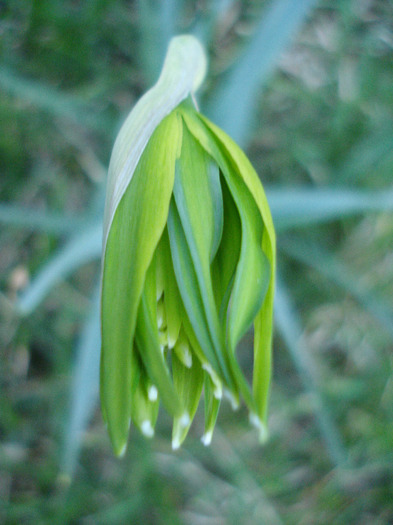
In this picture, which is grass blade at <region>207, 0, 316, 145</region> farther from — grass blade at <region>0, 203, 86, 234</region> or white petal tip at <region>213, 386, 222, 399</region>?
white petal tip at <region>213, 386, 222, 399</region>

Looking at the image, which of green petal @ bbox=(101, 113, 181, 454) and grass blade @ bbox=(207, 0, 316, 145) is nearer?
green petal @ bbox=(101, 113, 181, 454)

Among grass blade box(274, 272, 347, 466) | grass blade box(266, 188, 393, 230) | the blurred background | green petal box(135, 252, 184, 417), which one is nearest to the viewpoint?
green petal box(135, 252, 184, 417)

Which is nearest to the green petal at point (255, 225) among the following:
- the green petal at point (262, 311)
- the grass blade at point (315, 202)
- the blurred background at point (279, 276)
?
the green petal at point (262, 311)

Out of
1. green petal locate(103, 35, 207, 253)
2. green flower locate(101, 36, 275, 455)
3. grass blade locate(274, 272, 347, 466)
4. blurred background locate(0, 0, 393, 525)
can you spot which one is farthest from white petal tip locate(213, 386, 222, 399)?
blurred background locate(0, 0, 393, 525)

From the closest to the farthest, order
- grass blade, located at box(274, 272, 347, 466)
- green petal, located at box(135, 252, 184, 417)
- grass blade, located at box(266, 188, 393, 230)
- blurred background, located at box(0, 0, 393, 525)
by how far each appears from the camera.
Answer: green petal, located at box(135, 252, 184, 417) → grass blade, located at box(266, 188, 393, 230) → grass blade, located at box(274, 272, 347, 466) → blurred background, located at box(0, 0, 393, 525)

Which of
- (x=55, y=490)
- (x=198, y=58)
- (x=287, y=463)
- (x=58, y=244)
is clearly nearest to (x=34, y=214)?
(x=58, y=244)

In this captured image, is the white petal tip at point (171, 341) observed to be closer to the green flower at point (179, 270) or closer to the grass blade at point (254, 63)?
the green flower at point (179, 270)

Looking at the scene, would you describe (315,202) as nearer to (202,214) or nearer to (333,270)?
(333,270)

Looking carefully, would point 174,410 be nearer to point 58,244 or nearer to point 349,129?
point 58,244
